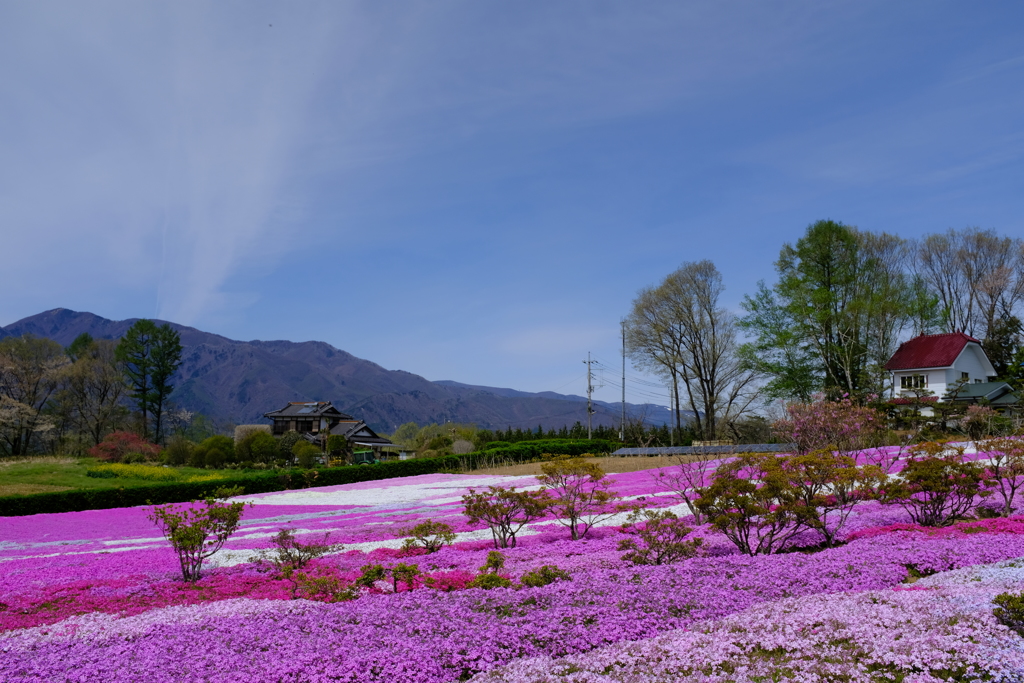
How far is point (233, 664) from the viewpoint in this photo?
18.7ft

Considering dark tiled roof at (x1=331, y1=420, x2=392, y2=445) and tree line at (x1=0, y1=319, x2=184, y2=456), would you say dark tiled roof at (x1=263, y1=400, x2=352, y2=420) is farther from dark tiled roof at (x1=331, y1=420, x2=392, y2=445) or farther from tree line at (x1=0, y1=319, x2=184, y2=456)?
tree line at (x1=0, y1=319, x2=184, y2=456)

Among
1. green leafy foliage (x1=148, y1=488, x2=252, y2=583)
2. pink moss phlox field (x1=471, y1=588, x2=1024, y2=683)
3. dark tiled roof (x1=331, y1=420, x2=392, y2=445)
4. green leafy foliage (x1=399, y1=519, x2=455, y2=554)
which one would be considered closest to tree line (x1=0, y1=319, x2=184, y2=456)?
dark tiled roof (x1=331, y1=420, x2=392, y2=445)

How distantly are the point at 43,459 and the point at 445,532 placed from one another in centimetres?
4226

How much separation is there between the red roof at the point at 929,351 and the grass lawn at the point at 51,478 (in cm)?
4761

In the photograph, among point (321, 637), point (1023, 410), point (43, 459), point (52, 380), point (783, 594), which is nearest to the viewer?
point (321, 637)

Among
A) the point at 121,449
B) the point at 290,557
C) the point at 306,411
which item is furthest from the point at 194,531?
the point at 306,411

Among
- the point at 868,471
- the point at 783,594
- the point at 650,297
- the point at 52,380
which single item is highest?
the point at 650,297

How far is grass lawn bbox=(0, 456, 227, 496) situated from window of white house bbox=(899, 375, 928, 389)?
47277 millimetres

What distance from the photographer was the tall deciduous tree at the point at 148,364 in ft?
204

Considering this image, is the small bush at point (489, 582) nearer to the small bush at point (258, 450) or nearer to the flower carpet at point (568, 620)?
the flower carpet at point (568, 620)

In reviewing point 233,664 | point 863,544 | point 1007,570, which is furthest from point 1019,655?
point 233,664

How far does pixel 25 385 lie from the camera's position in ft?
175

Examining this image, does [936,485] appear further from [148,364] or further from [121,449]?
[148,364]

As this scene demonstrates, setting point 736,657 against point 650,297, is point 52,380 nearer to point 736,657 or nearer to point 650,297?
point 650,297
